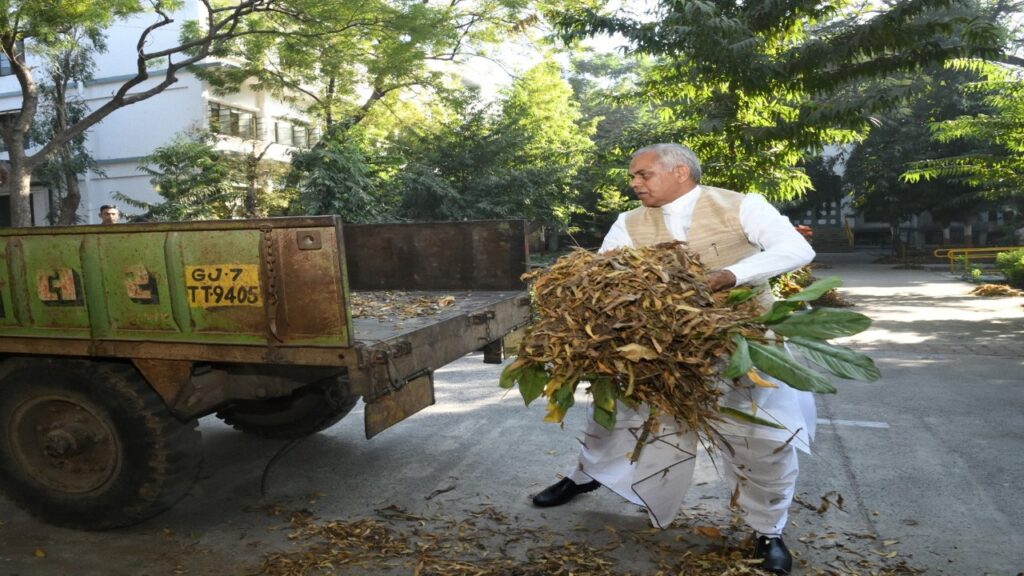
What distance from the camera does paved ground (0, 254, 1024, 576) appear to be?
355cm

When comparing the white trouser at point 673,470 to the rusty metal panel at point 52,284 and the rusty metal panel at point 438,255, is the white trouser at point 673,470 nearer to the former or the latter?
the rusty metal panel at point 438,255

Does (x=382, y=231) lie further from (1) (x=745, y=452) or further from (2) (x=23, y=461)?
(1) (x=745, y=452)

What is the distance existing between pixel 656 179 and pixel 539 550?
1721mm

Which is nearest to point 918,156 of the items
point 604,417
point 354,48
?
point 354,48

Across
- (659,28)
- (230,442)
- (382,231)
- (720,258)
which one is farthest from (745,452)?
(659,28)

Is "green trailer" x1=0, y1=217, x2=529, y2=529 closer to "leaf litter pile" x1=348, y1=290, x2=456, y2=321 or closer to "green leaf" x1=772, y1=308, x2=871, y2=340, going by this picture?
"leaf litter pile" x1=348, y1=290, x2=456, y2=321

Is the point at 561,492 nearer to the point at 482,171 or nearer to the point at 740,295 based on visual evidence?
the point at 740,295

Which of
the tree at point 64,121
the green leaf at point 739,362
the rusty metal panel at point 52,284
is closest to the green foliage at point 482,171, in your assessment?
the tree at point 64,121

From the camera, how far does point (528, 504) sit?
4180mm

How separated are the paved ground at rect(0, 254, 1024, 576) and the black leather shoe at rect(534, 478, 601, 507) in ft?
0.20

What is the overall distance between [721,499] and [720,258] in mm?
1475

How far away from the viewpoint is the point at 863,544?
11.7 ft

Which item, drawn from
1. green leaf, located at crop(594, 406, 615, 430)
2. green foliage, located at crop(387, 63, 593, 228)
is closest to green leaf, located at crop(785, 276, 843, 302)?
green leaf, located at crop(594, 406, 615, 430)

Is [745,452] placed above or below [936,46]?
below
